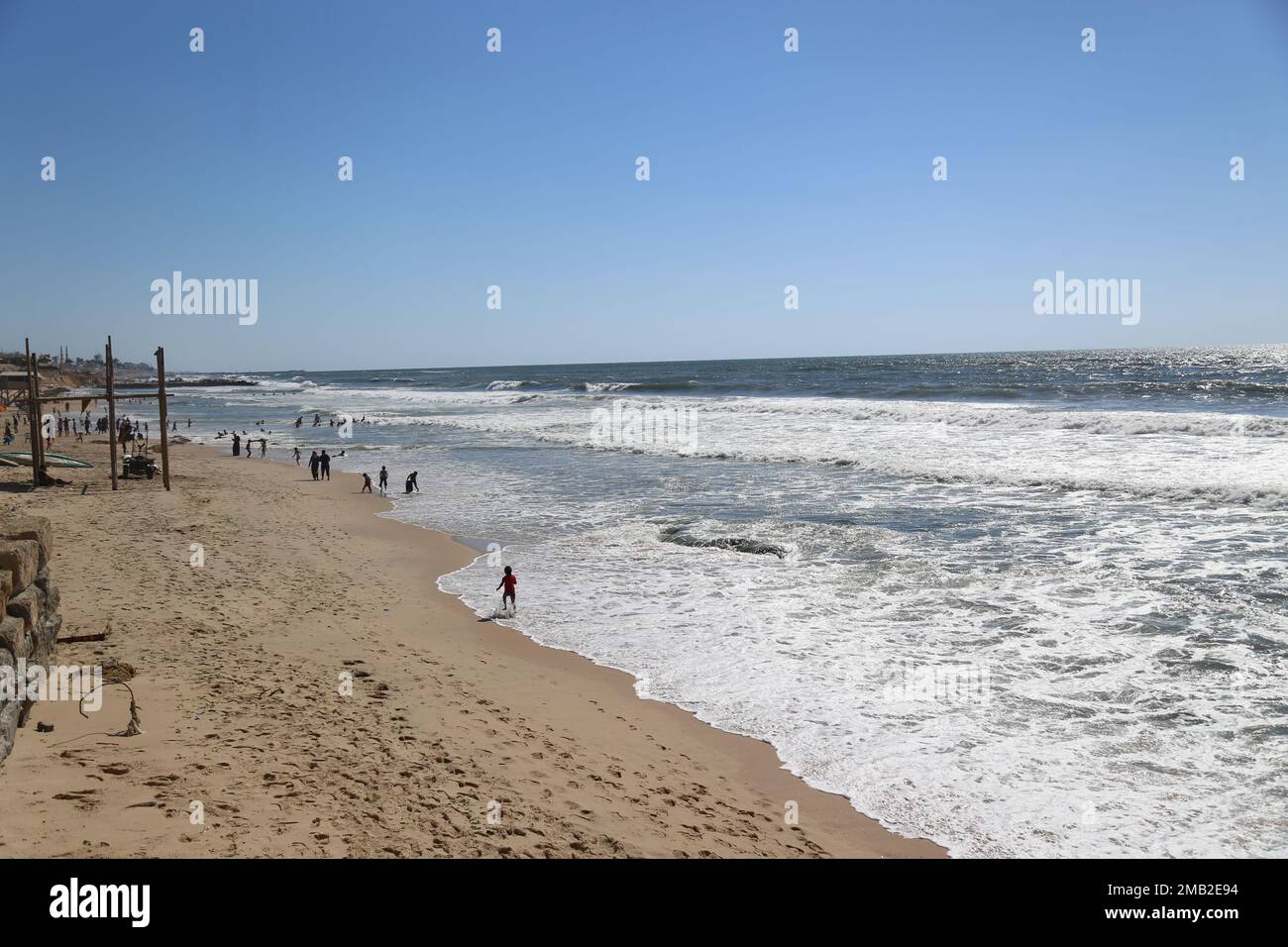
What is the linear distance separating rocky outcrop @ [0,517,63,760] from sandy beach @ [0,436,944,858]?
33 cm

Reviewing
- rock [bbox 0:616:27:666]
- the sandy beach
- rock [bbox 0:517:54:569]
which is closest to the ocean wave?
the sandy beach

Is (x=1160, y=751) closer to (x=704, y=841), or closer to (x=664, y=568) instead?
(x=704, y=841)

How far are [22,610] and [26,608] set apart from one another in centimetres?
4

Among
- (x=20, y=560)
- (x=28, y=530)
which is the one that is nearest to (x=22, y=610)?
(x=20, y=560)

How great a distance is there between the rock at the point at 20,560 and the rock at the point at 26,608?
0.27 feet

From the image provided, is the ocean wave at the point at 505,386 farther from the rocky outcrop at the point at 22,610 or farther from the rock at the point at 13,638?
the rock at the point at 13,638

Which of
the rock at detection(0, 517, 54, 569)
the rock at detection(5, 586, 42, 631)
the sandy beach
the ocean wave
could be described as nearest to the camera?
the sandy beach

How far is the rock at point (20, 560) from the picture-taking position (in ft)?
19.7

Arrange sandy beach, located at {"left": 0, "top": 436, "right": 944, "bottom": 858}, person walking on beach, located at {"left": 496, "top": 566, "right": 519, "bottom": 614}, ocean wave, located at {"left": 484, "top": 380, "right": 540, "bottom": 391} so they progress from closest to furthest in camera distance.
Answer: sandy beach, located at {"left": 0, "top": 436, "right": 944, "bottom": 858} → person walking on beach, located at {"left": 496, "top": 566, "right": 519, "bottom": 614} → ocean wave, located at {"left": 484, "top": 380, "right": 540, "bottom": 391}

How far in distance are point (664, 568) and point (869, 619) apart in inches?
154

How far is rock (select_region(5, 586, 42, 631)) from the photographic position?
595 centimetres

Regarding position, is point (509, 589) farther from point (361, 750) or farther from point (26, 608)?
point (26, 608)

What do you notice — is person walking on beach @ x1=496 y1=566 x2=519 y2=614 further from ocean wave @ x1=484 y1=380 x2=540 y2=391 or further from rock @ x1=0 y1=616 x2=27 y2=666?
ocean wave @ x1=484 y1=380 x2=540 y2=391

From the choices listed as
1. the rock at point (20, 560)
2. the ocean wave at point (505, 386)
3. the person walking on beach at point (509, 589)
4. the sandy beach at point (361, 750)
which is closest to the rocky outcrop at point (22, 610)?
the rock at point (20, 560)
